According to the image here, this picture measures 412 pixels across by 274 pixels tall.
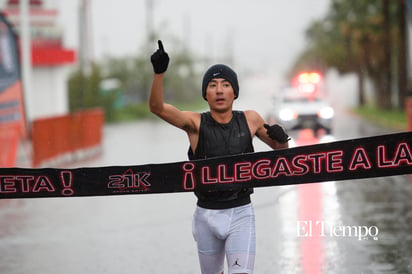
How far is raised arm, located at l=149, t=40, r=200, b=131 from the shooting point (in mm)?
4793

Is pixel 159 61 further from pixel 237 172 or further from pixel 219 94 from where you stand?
pixel 237 172

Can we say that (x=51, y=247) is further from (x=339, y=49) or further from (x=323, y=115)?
(x=339, y=49)

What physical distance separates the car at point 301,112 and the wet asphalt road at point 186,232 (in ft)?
39.8

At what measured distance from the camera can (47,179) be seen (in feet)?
18.7

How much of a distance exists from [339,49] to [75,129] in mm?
50169

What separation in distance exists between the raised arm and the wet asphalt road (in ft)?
9.14

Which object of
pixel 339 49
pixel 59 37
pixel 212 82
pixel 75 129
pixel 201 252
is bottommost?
pixel 201 252

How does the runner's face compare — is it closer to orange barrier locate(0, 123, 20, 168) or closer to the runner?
the runner

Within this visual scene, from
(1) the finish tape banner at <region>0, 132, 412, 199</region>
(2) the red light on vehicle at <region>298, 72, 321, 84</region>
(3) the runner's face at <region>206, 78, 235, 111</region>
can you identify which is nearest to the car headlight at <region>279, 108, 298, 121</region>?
(1) the finish tape banner at <region>0, 132, 412, 199</region>

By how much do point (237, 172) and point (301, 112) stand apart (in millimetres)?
22911

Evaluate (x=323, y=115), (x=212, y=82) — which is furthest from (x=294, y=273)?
(x=323, y=115)

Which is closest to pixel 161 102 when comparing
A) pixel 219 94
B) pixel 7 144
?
pixel 219 94

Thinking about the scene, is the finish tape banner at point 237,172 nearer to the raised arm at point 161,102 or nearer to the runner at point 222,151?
the runner at point 222,151

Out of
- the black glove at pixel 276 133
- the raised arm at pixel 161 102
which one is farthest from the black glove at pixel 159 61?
the black glove at pixel 276 133
